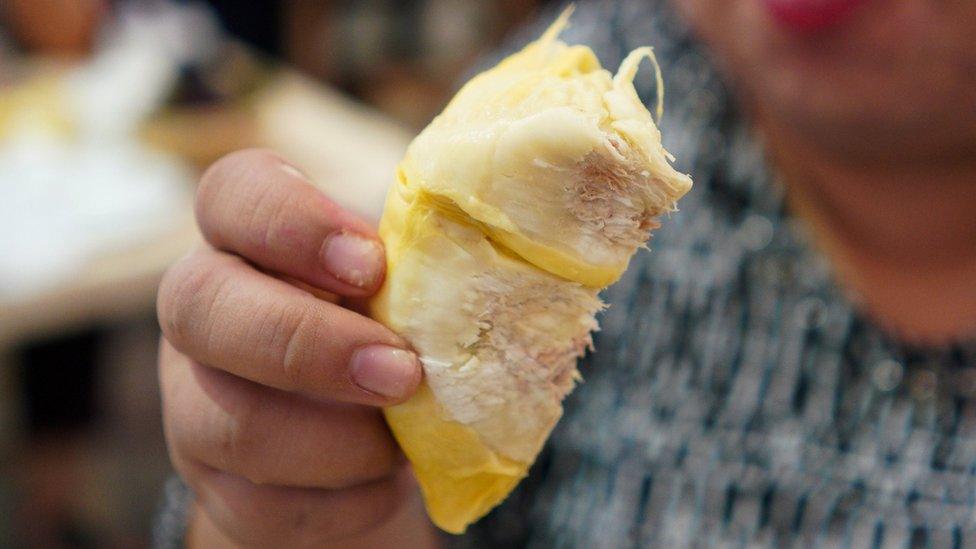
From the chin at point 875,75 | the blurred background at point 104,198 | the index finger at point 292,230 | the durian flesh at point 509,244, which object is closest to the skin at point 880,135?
the chin at point 875,75

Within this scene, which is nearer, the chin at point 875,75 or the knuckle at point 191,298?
the knuckle at point 191,298

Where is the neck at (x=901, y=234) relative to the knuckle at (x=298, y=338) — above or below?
below

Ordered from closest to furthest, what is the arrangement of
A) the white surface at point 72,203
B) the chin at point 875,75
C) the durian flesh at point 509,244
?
the durian flesh at point 509,244 → the chin at point 875,75 → the white surface at point 72,203

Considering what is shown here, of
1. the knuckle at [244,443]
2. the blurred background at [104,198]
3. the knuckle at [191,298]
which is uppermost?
the knuckle at [191,298]

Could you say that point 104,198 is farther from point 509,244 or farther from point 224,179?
point 509,244

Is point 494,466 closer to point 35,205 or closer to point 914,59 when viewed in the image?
point 914,59

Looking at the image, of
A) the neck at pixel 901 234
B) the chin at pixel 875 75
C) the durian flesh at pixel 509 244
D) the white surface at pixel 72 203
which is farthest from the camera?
the white surface at pixel 72 203

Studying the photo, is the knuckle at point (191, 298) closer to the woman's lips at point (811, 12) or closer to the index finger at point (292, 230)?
the index finger at point (292, 230)
